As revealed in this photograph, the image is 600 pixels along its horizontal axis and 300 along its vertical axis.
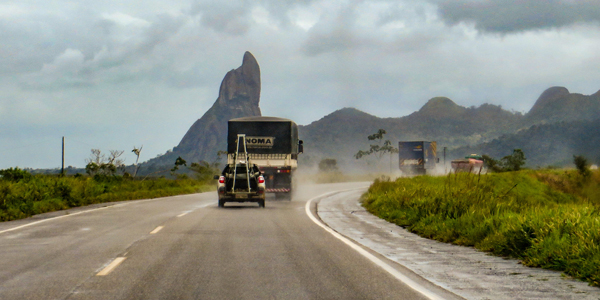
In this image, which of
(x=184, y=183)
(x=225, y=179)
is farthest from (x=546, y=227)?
(x=184, y=183)

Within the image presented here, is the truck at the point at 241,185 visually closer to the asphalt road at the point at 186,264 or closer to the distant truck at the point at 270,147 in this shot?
the distant truck at the point at 270,147

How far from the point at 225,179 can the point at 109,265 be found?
15.2m

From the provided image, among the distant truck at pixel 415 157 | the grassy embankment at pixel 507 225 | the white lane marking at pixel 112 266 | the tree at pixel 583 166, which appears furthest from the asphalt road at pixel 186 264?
the distant truck at pixel 415 157

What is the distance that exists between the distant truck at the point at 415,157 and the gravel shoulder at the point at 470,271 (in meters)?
46.6

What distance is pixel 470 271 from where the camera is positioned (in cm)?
831

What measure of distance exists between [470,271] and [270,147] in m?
21.7

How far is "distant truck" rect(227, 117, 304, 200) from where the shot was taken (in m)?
29.0

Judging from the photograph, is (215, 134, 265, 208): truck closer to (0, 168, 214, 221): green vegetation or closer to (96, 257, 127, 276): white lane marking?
(0, 168, 214, 221): green vegetation

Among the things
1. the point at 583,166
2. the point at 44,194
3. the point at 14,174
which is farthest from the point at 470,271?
the point at 583,166

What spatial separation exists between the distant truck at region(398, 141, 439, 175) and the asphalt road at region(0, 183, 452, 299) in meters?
45.4

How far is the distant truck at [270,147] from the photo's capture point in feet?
95.0

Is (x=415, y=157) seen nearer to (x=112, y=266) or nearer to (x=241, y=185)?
(x=241, y=185)

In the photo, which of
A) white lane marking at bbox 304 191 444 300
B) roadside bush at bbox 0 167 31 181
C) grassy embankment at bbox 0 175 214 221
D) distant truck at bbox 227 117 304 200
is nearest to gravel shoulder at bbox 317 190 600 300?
white lane marking at bbox 304 191 444 300

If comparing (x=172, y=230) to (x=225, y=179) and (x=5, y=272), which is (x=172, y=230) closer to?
(x=5, y=272)
